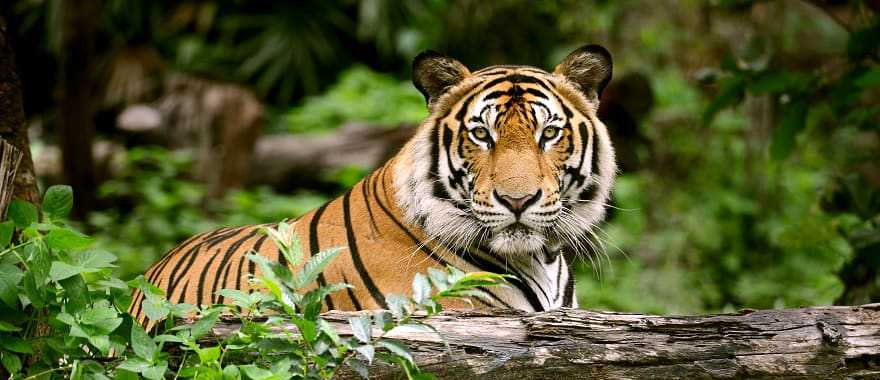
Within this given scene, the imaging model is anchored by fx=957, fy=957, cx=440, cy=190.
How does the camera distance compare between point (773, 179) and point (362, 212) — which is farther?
point (773, 179)

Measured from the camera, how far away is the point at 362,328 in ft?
6.48

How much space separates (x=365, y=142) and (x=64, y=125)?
9.71ft

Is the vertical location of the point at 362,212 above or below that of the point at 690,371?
above

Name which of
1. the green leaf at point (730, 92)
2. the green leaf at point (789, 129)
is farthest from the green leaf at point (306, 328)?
the green leaf at point (789, 129)

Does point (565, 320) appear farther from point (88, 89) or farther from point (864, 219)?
point (88, 89)

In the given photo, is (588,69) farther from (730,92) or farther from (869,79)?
(730,92)

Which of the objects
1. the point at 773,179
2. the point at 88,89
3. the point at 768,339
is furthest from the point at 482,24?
the point at 768,339

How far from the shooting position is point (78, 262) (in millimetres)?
2150

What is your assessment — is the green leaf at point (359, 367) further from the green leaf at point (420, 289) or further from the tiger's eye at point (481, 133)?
the tiger's eye at point (481, 133)

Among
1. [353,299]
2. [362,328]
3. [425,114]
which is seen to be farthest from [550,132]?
[425,114]

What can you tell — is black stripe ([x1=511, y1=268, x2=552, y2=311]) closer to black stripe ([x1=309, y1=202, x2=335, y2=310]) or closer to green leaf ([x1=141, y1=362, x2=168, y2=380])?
black stripe ([x1=309, y1=202, x2=335, y2=310])

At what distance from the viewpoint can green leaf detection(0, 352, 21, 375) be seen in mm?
2023

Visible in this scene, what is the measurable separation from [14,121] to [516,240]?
1505 millimetres

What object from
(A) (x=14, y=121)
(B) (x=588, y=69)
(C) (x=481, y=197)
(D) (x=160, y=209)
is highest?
(B) (x=588, y=69)
